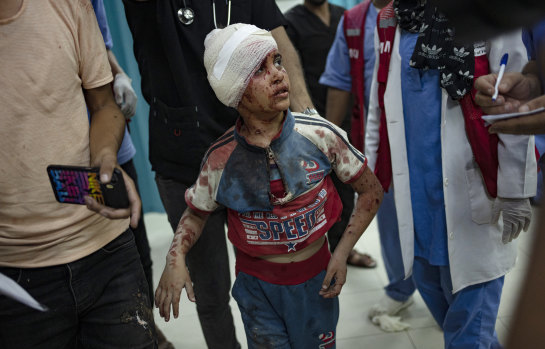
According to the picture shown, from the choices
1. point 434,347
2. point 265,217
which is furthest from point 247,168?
point 434,347

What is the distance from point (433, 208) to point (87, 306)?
1.22 metres

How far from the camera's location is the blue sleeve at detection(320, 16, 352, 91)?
8.37 feet

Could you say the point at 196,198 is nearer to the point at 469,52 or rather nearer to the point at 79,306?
the point at 79,306

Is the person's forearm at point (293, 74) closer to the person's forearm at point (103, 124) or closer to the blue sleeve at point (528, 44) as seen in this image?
the person's forearm at point (103, 124)

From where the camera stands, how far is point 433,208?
6.43ft

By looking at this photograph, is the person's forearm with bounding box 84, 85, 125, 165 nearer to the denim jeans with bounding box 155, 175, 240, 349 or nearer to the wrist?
the denim jeans with bounding box 155, 175, 240, 349

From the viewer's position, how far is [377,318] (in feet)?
8.55

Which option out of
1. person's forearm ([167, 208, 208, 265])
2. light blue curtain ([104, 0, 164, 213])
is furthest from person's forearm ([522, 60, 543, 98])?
light blue curtain ([104, 0, 164, 213])

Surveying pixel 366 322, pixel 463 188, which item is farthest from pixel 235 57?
pixel 366 322

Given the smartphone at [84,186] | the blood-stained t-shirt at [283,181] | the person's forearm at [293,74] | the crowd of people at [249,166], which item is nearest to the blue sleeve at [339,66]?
the crowd of people at [249,166]

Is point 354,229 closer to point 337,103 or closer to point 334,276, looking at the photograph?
point 334,276

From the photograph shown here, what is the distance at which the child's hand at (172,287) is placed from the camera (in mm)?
1448

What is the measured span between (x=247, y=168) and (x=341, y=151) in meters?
0.27

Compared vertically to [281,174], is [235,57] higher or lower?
higher
